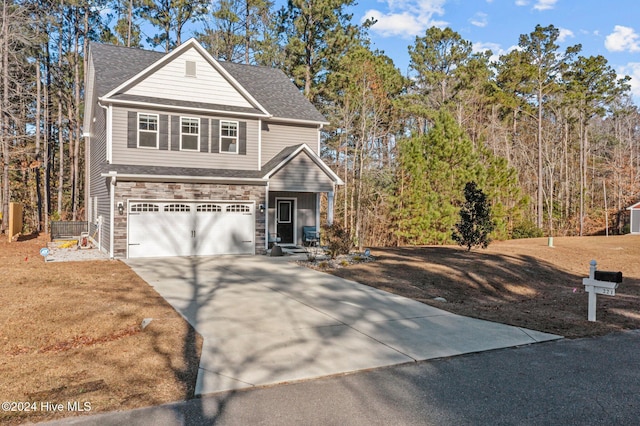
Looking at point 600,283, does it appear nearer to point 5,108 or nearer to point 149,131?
point 149,131

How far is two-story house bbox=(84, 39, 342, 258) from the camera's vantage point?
15.2 meters

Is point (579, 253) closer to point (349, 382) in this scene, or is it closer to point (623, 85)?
point (349, 382)

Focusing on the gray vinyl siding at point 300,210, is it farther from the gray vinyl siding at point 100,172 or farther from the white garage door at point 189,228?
the gray vinyl siding at point 100,172

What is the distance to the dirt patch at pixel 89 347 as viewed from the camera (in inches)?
179

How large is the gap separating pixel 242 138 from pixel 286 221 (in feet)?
13.9

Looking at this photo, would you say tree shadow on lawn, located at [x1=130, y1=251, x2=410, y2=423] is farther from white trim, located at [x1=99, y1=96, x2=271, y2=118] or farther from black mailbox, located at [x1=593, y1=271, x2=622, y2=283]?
white trim, located at [x1=99, y1=96, x2=271, y2=118]

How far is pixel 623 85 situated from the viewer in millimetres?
39375

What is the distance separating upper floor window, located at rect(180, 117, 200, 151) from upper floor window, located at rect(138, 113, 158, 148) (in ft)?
2.99

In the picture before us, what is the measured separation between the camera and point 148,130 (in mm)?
15875

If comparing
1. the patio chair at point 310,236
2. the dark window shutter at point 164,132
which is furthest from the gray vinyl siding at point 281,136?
the dark window shutter at point 164,132

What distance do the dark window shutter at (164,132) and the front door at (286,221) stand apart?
17.8 feet

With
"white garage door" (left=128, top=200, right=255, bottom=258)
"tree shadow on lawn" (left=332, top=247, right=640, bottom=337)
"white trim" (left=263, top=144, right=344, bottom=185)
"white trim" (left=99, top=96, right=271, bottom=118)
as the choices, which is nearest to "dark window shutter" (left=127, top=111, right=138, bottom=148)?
"white trim" (left=99, top=96, right=271, bottom=118)

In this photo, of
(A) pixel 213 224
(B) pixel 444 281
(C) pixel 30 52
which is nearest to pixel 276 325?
(B) pixel 444 281

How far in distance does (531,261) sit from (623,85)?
32.6 metres
